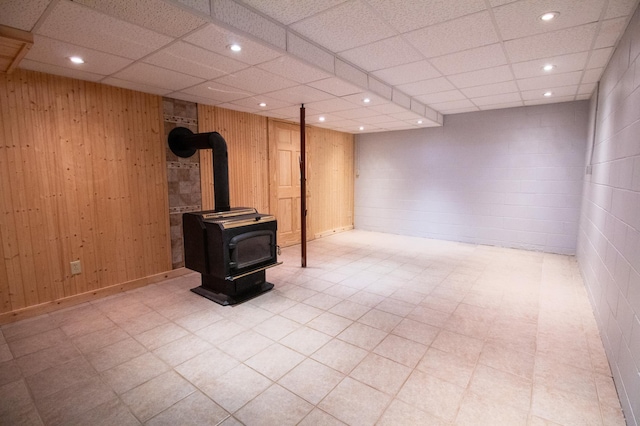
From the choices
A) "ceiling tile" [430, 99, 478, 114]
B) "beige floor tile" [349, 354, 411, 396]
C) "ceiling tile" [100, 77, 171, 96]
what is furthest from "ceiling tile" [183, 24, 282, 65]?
"ceiling tile" [430, 99, 478, 114]

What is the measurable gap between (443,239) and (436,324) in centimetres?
402

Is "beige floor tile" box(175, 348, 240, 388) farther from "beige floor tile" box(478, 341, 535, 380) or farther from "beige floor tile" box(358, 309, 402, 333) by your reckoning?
"beige floor tile" box(478, 341, 535, 380)

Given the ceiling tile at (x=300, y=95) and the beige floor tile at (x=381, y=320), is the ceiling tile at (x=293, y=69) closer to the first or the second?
the ceiling tile at (x=300, y=95)

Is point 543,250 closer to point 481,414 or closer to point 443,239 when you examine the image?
point 443,239

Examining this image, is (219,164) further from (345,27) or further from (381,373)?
(381,373)

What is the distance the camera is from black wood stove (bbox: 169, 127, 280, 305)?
3.25 metres

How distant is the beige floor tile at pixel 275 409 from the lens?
1790 millimetres

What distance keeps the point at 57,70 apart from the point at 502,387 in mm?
4583

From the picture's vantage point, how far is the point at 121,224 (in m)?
3.72

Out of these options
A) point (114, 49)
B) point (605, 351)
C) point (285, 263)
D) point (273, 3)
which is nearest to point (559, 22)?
point (273, 3)

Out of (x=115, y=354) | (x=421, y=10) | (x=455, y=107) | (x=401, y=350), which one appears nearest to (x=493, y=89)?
(x=455, y=107)

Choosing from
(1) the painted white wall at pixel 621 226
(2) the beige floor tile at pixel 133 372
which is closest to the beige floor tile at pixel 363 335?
(2) the beige floor tile at pixel 133 372

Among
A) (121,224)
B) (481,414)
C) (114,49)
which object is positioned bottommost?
(481,414)

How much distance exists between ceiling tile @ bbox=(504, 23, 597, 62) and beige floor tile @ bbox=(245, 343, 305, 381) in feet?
10.7
